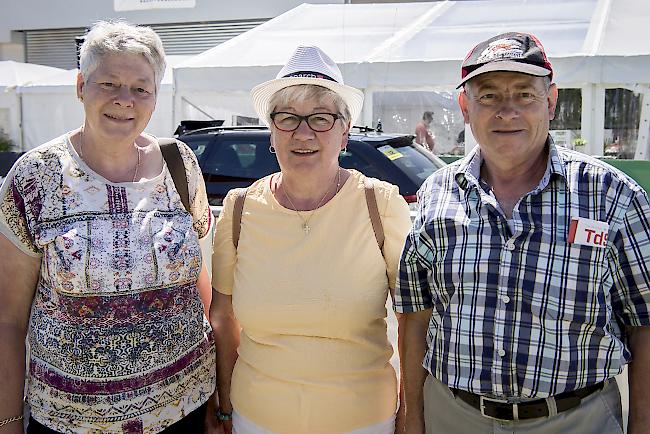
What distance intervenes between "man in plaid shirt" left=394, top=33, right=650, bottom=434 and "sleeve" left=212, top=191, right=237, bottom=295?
2.26 feet

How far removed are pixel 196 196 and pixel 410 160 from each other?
4.15 m

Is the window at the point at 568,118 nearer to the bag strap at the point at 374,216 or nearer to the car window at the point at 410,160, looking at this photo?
the car window at the point at 410,160

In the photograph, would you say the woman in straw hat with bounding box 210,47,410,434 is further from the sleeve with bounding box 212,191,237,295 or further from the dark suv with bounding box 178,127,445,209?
the dark suv with bounding box 178,127,445,209

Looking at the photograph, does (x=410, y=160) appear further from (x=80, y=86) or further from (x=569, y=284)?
(x=569, y=284)

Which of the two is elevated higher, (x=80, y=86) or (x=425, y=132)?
(x=425, y=132)

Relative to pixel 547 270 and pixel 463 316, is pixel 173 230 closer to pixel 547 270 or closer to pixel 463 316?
pixel 463 316

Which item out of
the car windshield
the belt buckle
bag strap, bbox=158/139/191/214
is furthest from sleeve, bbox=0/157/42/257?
the car windshield

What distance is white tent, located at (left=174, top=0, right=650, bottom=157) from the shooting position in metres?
9.60

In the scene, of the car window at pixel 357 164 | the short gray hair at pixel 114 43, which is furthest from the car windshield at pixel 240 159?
the short gray hair at pixel 114 43

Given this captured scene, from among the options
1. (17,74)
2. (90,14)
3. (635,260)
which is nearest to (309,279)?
(635,260)

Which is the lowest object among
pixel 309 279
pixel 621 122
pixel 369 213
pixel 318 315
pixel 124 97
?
pixel 318 315

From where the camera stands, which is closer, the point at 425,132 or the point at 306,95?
the point at 306,95

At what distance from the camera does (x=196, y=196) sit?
2365 mm

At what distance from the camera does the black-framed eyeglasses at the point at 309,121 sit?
2.26 m
